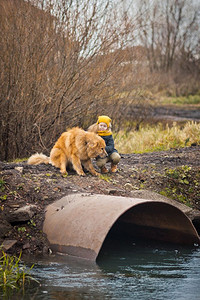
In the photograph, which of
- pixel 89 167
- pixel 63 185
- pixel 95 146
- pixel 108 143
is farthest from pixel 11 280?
pixel 108 143

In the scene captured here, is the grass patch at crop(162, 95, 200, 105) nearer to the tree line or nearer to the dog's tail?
the tree line

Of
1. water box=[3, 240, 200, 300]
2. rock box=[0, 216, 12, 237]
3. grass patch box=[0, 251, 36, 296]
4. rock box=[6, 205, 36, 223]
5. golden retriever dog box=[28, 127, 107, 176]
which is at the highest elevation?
golden retriever dog box=[28, 127, 107, 176]

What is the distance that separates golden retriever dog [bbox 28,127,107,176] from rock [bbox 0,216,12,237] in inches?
67.5

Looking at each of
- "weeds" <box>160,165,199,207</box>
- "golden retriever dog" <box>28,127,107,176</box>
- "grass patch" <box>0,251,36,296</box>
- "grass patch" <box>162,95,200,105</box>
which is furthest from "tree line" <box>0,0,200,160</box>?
"grass patch" <box>162,95,200,105</box>

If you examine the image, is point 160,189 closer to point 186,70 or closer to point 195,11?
point 186,70

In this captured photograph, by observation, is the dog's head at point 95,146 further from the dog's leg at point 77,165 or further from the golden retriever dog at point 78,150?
the dog's leg at point 77,165

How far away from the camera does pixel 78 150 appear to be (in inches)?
302

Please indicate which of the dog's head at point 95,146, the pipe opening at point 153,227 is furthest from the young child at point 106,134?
the pipe opening at point 153,227

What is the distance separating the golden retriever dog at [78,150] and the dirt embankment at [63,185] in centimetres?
14

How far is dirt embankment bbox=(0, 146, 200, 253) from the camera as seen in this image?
616 cm

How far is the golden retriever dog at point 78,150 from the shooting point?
7.55 meters

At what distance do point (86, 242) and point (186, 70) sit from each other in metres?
35.2

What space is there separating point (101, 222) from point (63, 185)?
1818 millimetres

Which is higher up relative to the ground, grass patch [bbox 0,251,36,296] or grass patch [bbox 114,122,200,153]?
grass patch [bbox 114,122,200,153]
